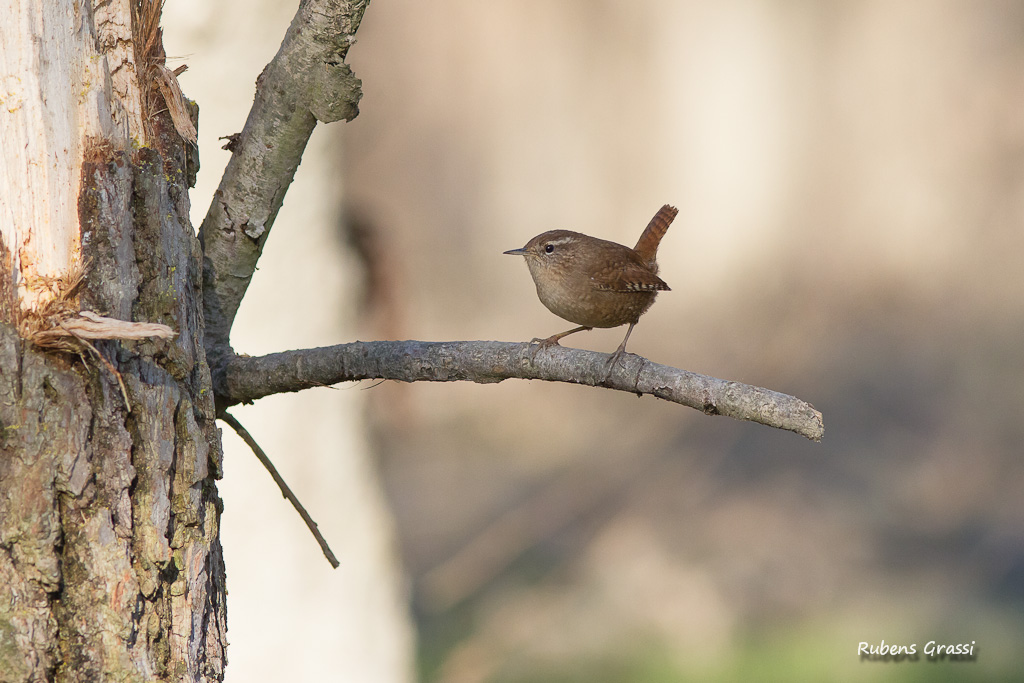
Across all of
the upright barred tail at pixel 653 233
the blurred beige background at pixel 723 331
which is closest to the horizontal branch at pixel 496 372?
the upright barred tail at pixel 653 233

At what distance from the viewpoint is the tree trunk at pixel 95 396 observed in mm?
1507

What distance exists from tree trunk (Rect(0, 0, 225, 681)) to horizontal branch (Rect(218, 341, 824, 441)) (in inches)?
13.2

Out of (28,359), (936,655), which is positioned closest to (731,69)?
(936,655)

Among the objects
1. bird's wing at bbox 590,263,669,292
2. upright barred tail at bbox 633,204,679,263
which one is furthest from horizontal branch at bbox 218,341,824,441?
upright barred tail at bbox 633,204,679,263

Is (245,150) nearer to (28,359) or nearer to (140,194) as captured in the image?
(140,194)

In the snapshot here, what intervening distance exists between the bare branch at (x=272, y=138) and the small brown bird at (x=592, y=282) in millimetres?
919

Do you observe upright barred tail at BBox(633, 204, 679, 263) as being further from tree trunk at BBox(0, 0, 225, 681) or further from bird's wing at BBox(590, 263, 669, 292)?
tree trunk at BBox(0, 0, 225, 681)

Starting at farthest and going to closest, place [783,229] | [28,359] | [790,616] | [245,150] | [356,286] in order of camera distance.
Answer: [783,229] < [790,616] < [356,286] < [245,150] < [28,359]

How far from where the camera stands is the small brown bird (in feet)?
8.82

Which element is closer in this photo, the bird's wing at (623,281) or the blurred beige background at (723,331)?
the bird's wing at (623,281)

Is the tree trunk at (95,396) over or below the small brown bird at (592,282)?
below

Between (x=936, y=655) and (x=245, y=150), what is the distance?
4.29 m

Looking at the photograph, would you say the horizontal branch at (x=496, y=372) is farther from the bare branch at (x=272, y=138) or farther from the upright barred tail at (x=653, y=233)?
Result: the upright barred tail at (x=653, y=233)

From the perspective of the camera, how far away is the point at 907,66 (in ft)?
16.1
